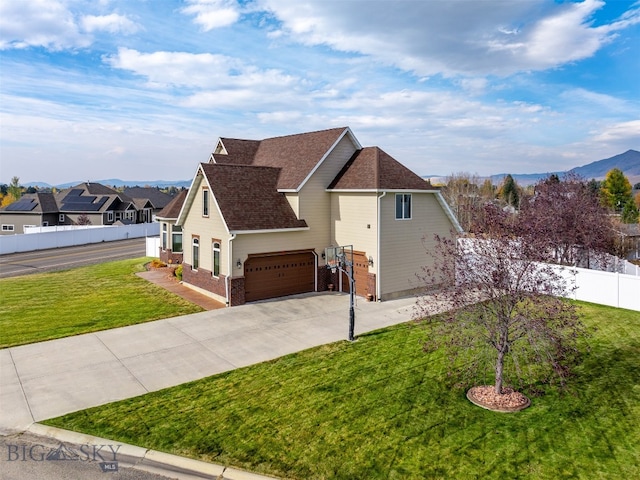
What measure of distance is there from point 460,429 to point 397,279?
11787mm

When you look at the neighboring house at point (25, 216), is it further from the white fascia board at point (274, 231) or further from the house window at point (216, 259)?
the white fascia board at point (274, 231)

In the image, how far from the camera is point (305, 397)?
406 inches

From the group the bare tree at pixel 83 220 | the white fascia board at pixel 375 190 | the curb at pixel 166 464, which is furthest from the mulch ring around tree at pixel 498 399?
the bare tree at pixel 83 220

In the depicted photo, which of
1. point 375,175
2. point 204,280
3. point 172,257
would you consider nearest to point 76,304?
point 204,280

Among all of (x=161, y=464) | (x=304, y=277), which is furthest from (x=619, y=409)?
(x=304, y=277)

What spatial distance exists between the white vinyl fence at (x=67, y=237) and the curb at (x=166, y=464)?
114 ft

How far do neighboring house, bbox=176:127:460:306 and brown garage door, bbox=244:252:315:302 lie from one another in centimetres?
5

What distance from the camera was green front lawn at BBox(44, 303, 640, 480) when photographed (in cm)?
773

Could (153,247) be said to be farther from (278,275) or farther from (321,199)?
(321,199)

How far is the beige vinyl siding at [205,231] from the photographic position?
19.3 m

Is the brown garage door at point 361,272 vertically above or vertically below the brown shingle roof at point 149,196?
below

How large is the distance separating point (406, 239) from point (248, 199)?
801 centimetres

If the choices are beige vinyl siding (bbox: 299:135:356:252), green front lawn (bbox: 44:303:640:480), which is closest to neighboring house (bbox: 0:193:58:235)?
beige vinyl siding (bbox: 299:135:356:252)

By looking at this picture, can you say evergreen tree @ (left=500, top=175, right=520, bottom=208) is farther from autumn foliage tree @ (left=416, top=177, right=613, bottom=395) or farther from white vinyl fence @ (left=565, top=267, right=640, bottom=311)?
autumn foliage tree @ (left=416, top=177, right=613, bottom=395)
